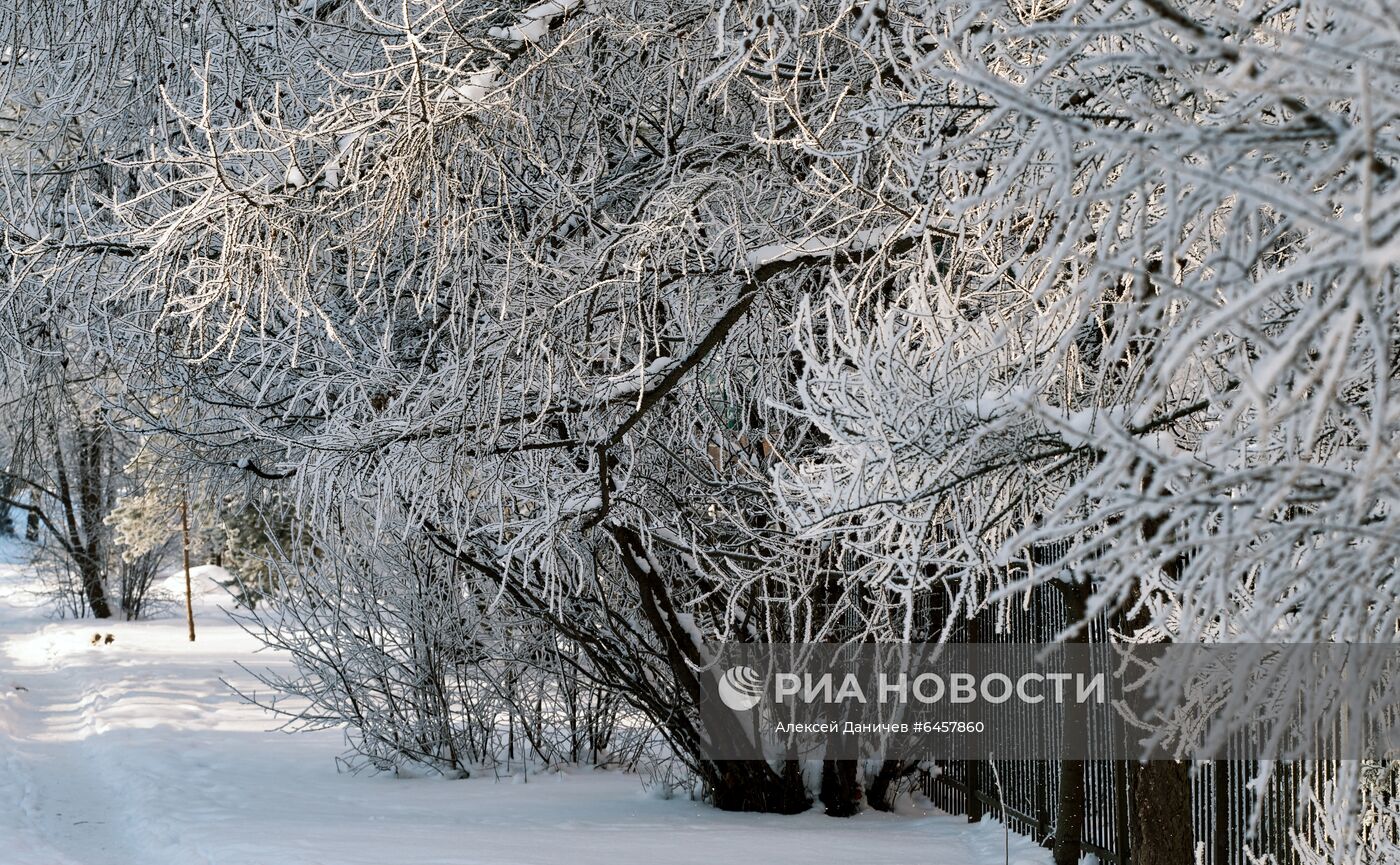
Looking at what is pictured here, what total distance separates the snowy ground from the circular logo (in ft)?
2.24

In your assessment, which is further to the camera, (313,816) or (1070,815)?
(313,816)

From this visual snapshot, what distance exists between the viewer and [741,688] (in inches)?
325

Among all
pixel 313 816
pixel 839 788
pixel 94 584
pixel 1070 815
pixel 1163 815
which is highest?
pixel 1163 815

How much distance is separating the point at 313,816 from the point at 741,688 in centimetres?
275

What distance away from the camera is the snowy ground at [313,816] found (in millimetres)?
7117

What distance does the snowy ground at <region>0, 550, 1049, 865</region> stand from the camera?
712 cm

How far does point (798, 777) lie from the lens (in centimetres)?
857

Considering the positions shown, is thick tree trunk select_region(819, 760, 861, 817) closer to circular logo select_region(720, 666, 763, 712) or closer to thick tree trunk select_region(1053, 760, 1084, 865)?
circular logo select_region(720, 666, 763, 712)

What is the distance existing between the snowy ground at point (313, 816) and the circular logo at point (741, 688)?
68 centimetres

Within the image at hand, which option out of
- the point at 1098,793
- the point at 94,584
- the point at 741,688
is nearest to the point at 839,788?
the point at 741,688

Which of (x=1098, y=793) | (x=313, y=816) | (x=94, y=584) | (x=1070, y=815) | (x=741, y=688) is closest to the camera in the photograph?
(x=1098, y=793)

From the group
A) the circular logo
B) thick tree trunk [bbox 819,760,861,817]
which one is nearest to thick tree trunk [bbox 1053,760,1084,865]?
thick tree trunk [bbox 819,760,861,817]

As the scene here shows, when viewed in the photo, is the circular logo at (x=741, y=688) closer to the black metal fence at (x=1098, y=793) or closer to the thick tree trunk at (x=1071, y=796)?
the black metal fence at (x=1098, y=793)

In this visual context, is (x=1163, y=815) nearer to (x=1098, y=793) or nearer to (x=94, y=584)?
(x=1098, y=793)
